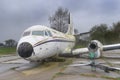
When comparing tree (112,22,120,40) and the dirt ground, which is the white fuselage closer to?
the dirt ground

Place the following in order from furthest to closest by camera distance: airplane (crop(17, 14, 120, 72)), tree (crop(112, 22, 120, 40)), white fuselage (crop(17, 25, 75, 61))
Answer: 1. tree (crop(112, 22, 120, 40))
2. white fuselage (crop(17, 25, 75, 61))
3. airplane (crop(17, 14, 120, 72))

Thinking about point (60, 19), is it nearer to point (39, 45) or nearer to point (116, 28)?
point (116, 28)

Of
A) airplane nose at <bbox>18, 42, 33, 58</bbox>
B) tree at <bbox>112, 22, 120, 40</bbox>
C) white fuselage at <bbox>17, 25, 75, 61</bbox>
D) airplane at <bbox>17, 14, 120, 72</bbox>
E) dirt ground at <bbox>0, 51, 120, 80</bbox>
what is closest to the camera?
dirt ground at <bbox>0, 51, 120, 80</bbox>

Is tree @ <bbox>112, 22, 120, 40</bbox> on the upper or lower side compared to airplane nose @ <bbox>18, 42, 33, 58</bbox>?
upper

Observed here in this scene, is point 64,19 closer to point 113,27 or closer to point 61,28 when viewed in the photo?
point 61,28

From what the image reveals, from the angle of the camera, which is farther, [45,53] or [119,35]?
[119,35]

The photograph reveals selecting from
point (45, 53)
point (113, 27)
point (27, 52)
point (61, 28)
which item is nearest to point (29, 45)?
point (27, 52)

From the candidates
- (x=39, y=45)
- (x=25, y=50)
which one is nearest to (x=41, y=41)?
(x=39, y=45)

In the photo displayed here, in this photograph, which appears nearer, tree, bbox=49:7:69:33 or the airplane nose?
the airplane nose

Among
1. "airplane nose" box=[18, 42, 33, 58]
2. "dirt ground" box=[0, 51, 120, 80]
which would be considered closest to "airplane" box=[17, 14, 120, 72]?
"airplane nose" box=[18, 42, 33, 58]

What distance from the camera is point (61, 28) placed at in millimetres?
70688

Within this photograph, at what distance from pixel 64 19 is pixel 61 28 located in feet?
14.5

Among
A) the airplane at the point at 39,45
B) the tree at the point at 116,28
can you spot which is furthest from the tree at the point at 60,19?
the airplane at the point at 39,45

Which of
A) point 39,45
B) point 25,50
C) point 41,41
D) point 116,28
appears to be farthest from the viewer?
point 116,28
